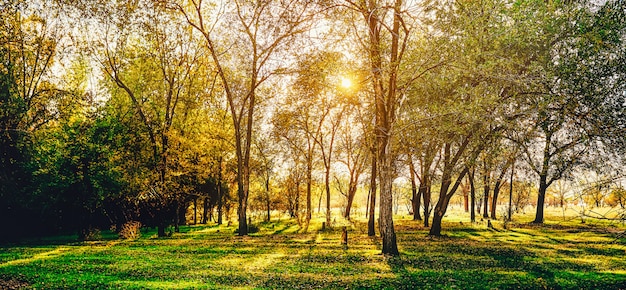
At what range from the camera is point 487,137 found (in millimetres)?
25453

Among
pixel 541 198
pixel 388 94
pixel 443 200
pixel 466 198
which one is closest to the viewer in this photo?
pixel 388 94

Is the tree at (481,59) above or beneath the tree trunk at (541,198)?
above

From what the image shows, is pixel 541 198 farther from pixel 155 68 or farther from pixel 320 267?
pixel 155 68

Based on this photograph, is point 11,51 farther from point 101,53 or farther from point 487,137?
point 487,137

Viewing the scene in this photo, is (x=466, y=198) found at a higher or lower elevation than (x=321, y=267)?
lower

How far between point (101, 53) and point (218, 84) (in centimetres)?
1225

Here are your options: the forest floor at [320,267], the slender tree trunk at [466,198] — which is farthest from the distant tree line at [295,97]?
the slender tree trunk at [466,198]

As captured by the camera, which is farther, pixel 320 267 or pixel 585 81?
pixel 320 267

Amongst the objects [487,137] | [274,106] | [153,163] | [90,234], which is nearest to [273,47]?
[274,106]

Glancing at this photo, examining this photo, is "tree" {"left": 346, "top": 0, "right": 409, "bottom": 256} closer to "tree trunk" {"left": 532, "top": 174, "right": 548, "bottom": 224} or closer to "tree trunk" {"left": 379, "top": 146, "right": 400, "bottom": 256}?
"tree trunk" {"left": 379, "top": 146, "right": 400, "bottom": 256}

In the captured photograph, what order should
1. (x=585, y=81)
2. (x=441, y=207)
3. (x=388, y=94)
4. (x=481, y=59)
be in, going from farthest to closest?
(x=441, y=207), (x=388, y=94), (x=481, y=59), (x=585, y=81)

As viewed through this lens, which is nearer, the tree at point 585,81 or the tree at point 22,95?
the tree at point 585,81

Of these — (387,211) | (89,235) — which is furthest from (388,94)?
(89,235)

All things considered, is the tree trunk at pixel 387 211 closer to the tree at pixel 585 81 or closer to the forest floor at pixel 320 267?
the forest floor at pixel 320 267
